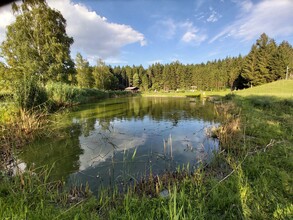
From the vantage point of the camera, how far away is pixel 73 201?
3.16 m

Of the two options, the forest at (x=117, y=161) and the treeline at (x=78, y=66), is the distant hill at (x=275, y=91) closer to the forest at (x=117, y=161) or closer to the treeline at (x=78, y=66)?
the forest at (x=117, y=161)

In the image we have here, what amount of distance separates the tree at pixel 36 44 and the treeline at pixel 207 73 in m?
21.2

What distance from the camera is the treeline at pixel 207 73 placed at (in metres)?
38.4

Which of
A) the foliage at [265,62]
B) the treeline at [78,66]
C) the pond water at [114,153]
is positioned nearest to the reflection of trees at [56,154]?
the pond water at [114,153]

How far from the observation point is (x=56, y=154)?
5785 millimetres

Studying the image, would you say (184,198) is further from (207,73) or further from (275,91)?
(207,73)

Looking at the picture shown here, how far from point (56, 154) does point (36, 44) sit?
18.9 meters

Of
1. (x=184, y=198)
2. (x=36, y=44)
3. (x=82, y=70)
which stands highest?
(x=36, y=44)

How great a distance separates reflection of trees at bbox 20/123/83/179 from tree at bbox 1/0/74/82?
46.2 ft

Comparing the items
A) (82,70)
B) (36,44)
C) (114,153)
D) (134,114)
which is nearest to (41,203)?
(114,153)

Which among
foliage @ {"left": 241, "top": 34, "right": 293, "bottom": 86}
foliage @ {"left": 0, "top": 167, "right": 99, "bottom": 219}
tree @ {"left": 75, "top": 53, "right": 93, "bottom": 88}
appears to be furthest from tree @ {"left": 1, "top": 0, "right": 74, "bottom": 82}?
foliage @ {"left": 241, "top": 34, "right": 293, "bottom": 86}

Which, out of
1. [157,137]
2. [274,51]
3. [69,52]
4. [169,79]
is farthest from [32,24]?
[169,79]

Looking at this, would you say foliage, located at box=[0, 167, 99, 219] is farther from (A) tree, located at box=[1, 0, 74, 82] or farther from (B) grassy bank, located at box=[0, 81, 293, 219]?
(A) tree, located at box=[1, 0, 74, 82]

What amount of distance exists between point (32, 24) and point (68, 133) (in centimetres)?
1766
